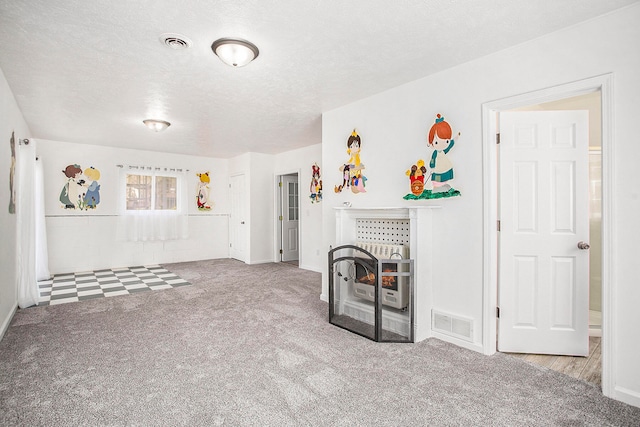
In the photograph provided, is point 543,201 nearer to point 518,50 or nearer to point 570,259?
point 570,259

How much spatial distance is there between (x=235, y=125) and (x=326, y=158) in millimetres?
1621

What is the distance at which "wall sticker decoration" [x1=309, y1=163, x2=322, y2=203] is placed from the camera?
6113 millimetres

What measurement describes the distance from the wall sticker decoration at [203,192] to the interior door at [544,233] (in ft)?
20.7

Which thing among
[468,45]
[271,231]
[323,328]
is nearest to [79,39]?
[468,45]

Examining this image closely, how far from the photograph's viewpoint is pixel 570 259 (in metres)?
2.56

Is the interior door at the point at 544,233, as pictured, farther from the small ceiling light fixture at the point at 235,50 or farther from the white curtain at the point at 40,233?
the white curtain at the point at 40,233

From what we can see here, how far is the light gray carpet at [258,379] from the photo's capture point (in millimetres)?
1833

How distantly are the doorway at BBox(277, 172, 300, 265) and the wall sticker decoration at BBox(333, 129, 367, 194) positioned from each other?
3421mm

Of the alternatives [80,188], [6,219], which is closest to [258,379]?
[6,219]

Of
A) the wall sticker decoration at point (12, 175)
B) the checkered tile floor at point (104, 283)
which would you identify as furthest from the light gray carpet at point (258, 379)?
the wall sticker decoration at point (12, 175)

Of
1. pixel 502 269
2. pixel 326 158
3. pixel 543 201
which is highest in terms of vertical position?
pixel 326 158

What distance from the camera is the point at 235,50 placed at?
2383mm

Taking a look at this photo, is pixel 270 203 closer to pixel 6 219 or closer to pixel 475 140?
pixel 6 219

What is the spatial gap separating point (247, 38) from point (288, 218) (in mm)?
5234
